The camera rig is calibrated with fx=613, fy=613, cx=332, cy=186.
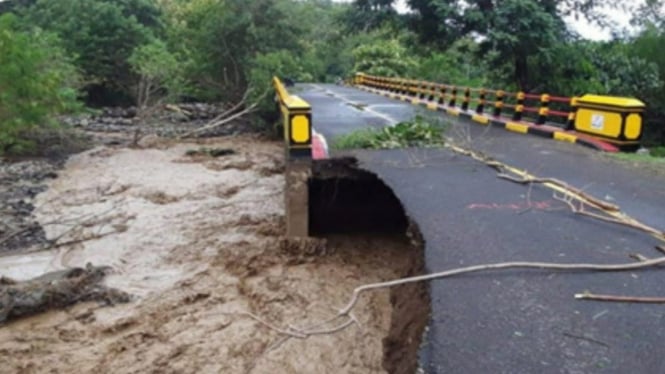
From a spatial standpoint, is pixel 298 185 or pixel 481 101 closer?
pixel 298 185

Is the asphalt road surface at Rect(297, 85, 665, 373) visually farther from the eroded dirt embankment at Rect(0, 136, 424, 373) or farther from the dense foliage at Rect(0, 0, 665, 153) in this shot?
the dense foliage at Rect(0, 0, 665, 153)

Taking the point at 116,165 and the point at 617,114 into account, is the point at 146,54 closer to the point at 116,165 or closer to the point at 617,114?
the point at 116,165

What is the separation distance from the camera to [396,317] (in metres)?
4.95

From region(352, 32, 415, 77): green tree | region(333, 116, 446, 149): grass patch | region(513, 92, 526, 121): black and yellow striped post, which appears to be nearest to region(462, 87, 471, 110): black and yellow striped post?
region(513, 92, 526, 121): black and yellow striped post

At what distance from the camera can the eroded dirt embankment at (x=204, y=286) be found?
6.33 m

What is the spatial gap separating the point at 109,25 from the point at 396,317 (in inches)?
1200

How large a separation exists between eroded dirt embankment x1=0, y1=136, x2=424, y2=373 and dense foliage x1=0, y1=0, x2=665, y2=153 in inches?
296

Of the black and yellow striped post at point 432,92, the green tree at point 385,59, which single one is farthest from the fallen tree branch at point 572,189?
the green tree at point 385,59

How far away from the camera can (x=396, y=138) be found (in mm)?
10492

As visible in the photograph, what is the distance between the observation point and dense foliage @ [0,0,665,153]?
17.3 meters

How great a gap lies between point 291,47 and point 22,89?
11.9 meters

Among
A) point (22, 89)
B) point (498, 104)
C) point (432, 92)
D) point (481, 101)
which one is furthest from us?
point (432, 92)

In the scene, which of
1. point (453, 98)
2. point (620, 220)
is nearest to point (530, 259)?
point (620, 220)

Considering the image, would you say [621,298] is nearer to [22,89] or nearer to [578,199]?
[578,199]
